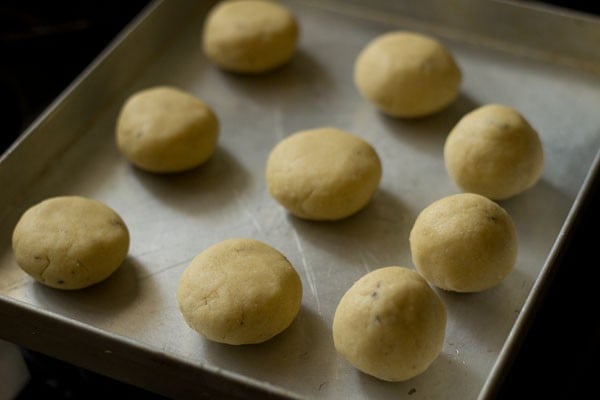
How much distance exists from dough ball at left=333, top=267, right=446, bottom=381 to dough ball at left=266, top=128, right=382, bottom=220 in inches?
8.1

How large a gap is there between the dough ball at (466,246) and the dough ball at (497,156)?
10 centimetres

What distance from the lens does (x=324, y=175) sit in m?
1.26

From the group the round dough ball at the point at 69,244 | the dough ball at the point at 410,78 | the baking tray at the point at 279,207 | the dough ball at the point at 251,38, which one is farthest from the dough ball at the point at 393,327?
the dough ball at the point at 251,38

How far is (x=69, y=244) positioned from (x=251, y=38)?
0.53 meters

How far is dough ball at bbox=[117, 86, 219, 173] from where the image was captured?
1.34m

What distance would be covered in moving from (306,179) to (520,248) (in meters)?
0.31

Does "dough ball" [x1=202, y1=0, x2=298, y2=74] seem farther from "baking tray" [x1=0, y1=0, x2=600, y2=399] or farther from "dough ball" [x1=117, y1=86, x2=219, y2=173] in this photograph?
"dough ball" [x1=117, y1=86, x2=219, y2=173]

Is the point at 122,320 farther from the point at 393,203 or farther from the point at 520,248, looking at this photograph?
the point at 520,248

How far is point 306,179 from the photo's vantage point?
1263 millimetres

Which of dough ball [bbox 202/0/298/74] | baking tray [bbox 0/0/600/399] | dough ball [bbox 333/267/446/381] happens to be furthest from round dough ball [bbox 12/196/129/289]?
dough ball [bbox 202/0/298/74]

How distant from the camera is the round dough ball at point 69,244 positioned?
116cm

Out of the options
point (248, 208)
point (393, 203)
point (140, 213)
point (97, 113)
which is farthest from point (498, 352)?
point (97, 113)

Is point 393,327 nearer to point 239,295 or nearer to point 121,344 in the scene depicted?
point 239,295

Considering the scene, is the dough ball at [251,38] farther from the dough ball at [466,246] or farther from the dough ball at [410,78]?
the dough ball at [466,246]
